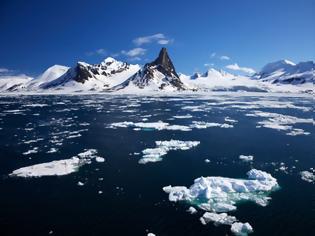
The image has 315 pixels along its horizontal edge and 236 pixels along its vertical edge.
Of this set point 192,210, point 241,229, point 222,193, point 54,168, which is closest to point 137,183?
point 192,210

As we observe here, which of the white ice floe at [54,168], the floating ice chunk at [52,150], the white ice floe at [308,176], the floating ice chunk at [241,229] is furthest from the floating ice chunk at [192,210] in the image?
the floating ice chunk at [52,150]

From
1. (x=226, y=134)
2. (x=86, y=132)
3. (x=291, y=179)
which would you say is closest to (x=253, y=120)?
(x=226, y=134)

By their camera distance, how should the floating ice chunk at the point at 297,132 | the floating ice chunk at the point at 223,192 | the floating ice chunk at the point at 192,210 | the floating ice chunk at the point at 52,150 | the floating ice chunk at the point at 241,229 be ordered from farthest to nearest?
the floating ice chunk at the point at 297,132, the floating ice chunk at the point at 52,150, the floating ice chunk at the point at 223,192, the floating ice chunk at the point at 192,210, the floating ice chunk at the point at 241,229

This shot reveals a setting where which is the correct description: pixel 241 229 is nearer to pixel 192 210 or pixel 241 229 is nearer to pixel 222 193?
pixel 192 210

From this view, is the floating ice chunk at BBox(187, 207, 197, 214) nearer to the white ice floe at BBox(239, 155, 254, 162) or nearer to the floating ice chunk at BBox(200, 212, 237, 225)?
the floating ice chunk at BBox(200, 212, 237, 225)

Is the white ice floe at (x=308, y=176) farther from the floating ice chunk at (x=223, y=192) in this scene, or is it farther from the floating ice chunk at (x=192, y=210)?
the floating ice chunk at (x=192, y=210)
